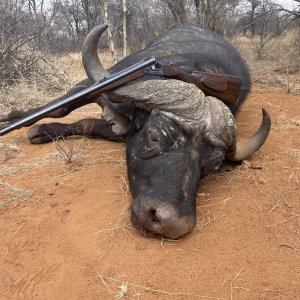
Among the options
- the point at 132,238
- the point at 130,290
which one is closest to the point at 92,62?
the point at 132,238

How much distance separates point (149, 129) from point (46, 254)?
113 cm

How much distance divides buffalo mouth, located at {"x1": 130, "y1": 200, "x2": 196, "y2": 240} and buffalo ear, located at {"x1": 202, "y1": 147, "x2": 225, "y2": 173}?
56 centimetres

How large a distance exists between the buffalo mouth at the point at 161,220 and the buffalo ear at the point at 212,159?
560 mm

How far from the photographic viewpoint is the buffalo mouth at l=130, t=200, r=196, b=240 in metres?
2.42

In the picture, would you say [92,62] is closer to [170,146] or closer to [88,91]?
[88,91]

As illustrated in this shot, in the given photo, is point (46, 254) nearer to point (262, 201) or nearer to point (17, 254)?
point (17, 254)

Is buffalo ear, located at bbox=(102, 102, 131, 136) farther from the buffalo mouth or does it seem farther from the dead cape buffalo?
the buffalo mouth

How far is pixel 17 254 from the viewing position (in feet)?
8.13

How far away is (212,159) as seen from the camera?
9.93 feet

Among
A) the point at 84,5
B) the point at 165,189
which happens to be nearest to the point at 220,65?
the point at 165,189

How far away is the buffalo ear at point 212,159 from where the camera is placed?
119 inches

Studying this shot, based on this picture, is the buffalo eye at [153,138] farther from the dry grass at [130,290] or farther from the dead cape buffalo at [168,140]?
the dry grass at [130,290]

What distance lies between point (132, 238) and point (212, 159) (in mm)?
889

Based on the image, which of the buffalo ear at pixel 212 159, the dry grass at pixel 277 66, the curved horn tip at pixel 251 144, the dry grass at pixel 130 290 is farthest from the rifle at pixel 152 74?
the dry grass at pixel 277 66
